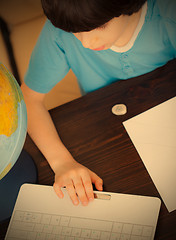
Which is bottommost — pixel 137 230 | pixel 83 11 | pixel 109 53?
pixel 137 230

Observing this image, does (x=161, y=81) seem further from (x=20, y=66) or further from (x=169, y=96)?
(x=20, y=66)

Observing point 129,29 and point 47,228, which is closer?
point 47,228

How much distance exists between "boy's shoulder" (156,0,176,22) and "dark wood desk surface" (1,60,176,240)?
5.5 inches

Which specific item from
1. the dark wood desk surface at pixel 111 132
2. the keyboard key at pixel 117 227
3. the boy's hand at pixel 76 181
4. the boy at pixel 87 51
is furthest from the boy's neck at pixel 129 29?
the keyboard key at pixel 117 227

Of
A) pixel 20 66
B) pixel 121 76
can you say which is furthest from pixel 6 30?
pixel 121 76

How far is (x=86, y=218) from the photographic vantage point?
27.6 inches

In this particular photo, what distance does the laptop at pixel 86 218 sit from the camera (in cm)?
67

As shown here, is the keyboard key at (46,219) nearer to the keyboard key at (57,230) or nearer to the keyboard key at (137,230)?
the keyboard key at (57,230)

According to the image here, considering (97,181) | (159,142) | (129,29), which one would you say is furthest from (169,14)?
(97,181)

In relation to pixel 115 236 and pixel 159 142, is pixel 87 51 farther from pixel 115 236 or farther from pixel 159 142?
pixel 115 236

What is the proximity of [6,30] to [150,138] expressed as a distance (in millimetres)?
1086

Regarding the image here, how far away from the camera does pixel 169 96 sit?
0.87m

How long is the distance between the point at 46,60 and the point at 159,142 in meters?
0.47

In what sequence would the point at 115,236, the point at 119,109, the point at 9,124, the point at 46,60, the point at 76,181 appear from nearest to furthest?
the point at 9,124, the point at 115,236, the point at 76,181, the point at 119,109, the point at 46,60
